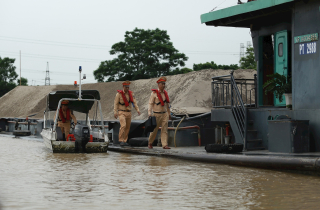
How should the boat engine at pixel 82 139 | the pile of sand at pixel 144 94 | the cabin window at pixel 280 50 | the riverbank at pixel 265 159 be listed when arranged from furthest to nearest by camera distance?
1. the pile of sand at pixel 144 94
2. the boat engine at pixel 82 139
3. the cabin window at pixel 280 50
4. the riverbank at pixel 265 159

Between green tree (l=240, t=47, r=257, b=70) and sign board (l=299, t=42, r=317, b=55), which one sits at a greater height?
green tree (l=240, t=47, r=257, b=70)

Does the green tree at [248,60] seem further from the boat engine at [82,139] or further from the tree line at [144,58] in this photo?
the boat engine at [82,139]

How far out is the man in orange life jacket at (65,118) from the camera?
15709 millimetres

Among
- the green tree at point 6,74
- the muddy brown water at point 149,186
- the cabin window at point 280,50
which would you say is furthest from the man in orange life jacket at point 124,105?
the green tree at point 6,74

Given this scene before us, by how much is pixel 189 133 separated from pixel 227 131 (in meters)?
1.72

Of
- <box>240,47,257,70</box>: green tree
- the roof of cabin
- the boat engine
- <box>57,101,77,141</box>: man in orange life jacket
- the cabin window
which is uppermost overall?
<box>240,47,257,70</box>: green tree

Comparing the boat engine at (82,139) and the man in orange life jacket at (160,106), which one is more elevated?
the man in orange life jacket at (160,106)

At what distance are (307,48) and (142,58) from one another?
5011cm

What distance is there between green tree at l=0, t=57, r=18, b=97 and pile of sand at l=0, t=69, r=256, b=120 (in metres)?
11.0

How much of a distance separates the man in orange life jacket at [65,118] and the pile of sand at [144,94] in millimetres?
8444

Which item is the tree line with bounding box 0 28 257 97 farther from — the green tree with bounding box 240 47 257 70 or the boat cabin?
the boat cabin

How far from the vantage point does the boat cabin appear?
1152cm


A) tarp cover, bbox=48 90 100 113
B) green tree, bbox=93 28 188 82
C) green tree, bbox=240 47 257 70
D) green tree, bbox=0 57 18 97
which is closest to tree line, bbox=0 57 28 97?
green tree, bbox=0 57 18 97

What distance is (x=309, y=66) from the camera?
11672mm
